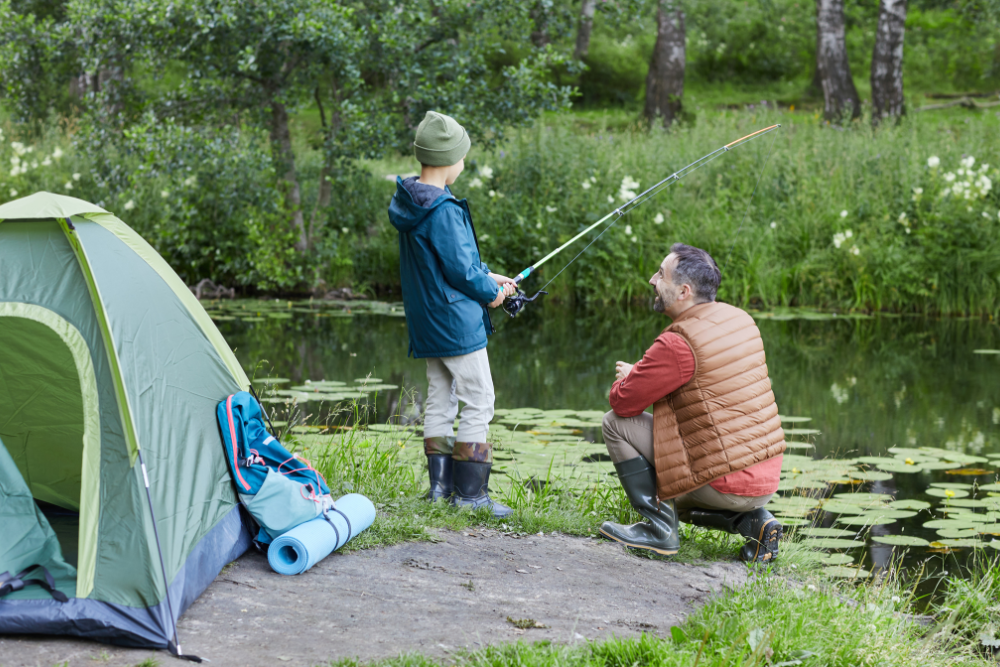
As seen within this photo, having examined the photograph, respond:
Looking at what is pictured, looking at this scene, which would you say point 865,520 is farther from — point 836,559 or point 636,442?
point 636,442

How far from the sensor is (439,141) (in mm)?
3711

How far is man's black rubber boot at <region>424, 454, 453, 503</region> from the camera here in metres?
4.06

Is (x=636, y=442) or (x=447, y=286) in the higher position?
(x=447, y=286)

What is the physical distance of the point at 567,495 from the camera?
444 cm

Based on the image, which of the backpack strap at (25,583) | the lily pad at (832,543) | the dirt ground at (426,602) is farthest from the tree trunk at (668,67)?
the backpack strap at (25,583)

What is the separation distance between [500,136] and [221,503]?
302 inches

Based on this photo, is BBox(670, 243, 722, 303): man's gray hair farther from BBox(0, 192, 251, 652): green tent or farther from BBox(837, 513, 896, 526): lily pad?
BBox(0, 192, 251, 652): green tent

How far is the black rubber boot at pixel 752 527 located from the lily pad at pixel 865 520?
946 millimetres

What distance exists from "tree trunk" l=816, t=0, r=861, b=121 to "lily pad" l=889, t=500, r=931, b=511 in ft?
37.0

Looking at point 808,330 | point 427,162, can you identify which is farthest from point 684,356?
point 808,330

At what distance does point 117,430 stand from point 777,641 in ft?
6.79

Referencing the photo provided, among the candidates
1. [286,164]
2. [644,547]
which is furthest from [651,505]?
[286,164]

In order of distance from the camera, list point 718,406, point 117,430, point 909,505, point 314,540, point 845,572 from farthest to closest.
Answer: point 909,505
point 845,572
point 718,406
point 314,540
point 117,430

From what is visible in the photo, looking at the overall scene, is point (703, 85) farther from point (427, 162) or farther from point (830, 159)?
point (427, 162)
